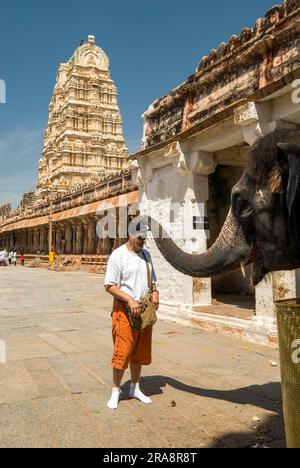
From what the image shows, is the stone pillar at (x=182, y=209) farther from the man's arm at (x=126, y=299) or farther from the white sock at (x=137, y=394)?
the man's arm at (x=126, y=299)

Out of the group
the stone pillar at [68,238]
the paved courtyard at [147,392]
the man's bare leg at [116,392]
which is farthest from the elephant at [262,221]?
the stone pillar at [68,238]

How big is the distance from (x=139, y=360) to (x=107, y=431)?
2.58ft

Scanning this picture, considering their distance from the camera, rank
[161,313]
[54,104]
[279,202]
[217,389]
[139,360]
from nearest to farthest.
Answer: [279,202] → [139,360] → [217,389] → [161,313] → [54,104]

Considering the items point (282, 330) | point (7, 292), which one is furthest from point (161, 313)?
point (7, 292)

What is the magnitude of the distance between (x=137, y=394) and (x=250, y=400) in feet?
3.42

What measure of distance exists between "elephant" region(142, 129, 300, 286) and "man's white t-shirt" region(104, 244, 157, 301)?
1.06 metres

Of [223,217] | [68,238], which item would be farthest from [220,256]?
[68,238]

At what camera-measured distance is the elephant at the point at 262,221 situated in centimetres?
229

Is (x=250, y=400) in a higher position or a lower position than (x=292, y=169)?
lower

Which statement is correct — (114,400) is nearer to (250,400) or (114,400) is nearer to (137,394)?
(137,394)

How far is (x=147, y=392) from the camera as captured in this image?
158 inches

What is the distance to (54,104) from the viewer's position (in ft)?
172

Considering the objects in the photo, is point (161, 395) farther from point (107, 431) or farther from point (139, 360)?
point (107, 431)

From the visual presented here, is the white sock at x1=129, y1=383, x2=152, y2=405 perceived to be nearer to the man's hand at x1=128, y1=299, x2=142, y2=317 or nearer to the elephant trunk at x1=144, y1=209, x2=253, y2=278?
the man's hand at x1=128, y1=299, x2=142, y2=317
